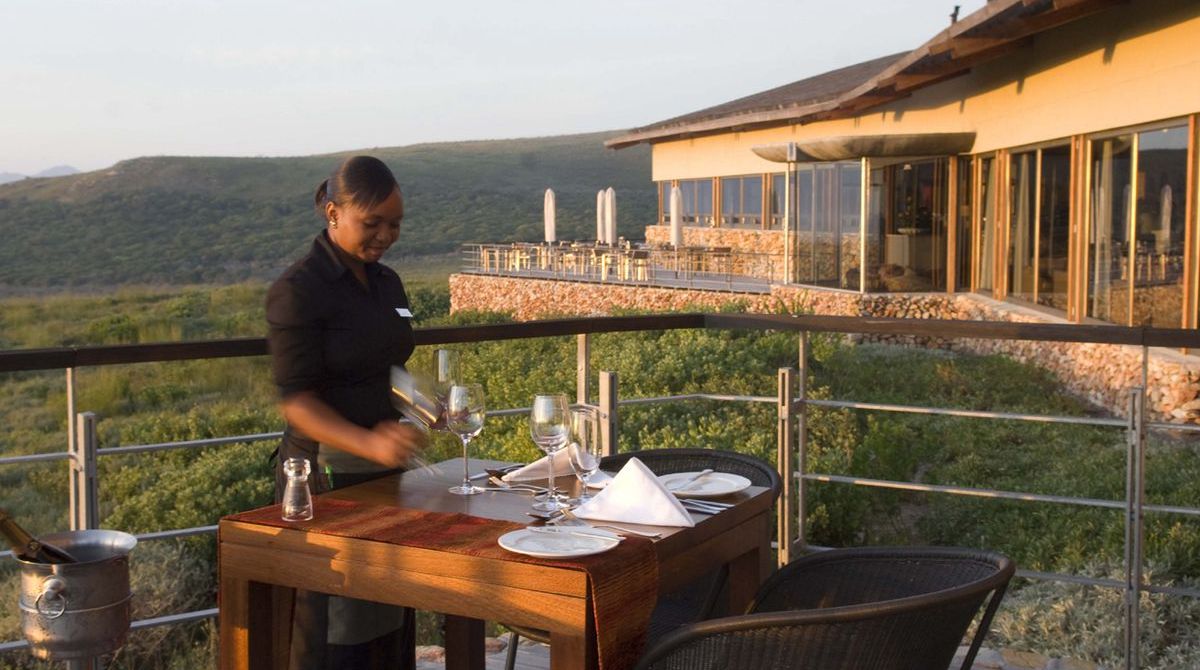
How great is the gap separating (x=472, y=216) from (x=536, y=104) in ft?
51.8

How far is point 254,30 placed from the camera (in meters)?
47.9

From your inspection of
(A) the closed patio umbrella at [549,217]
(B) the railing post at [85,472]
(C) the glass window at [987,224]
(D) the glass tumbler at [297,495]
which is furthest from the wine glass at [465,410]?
(A) the closed patio umbrella at [549,217]

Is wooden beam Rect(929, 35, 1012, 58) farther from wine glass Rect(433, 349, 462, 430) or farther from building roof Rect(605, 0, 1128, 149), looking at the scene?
wine glass Rect(433, 349, 462, 430)

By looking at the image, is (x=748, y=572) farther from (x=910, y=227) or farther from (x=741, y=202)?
(x=741, y=202)

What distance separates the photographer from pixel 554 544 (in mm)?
2502

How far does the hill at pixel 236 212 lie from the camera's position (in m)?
55.2

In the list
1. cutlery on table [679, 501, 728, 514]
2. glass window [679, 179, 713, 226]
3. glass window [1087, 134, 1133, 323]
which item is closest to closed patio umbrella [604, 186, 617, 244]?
glass window [679, 179, 713, 226]

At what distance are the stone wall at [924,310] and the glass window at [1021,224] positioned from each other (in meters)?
0.33

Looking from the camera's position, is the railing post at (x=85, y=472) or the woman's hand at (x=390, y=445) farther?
the railing post at (x=85, y=472)

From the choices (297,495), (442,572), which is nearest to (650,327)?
(297,495)

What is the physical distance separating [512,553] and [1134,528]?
8.18 ft

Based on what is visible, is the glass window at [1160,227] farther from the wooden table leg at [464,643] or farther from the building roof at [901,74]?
the wooden table leg at [464,643]

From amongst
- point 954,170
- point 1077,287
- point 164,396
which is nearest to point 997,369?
point 1077,287

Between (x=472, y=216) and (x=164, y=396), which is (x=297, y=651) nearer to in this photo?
(x=164, y=396)
